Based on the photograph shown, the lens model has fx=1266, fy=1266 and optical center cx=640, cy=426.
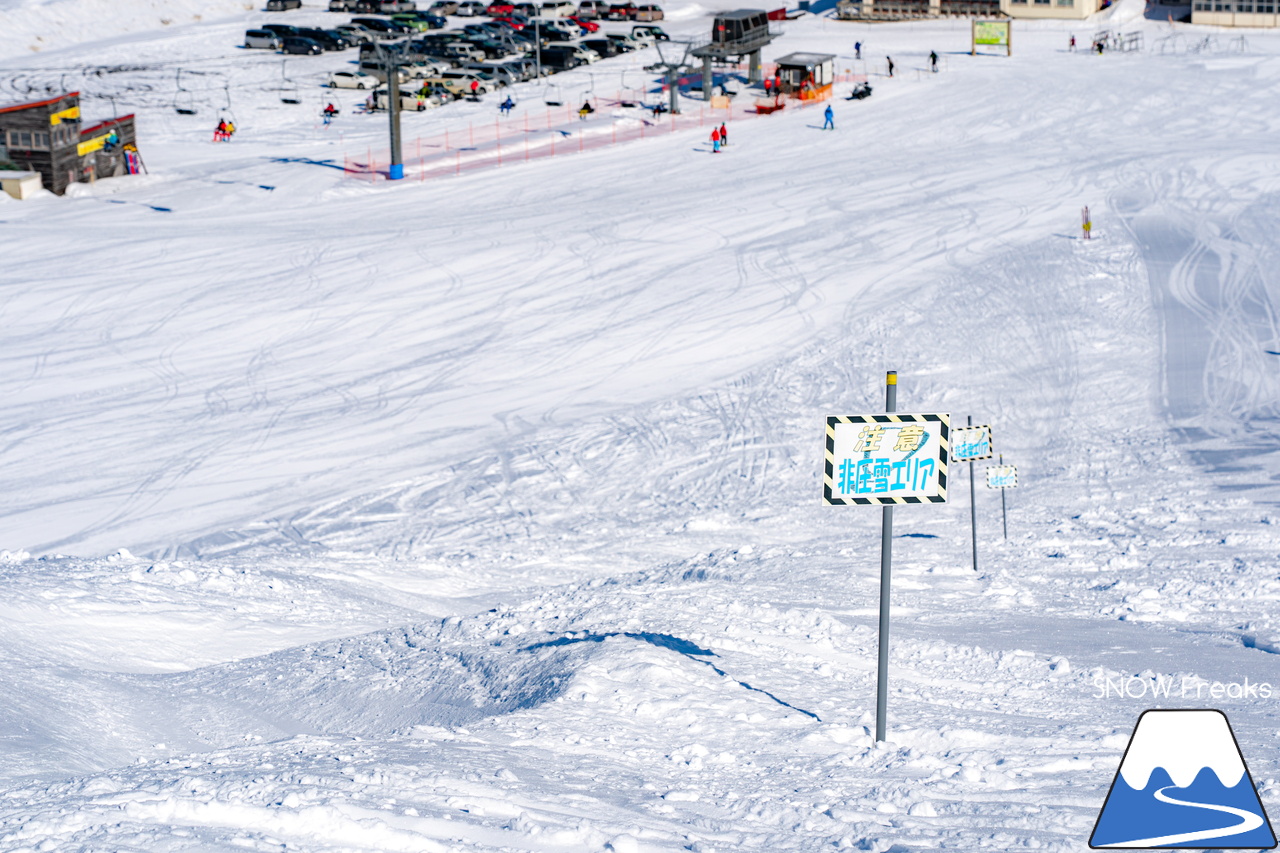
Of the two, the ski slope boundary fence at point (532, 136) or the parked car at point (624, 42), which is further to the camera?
the parked car at point (624, 42)

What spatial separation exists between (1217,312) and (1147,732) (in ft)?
77.4

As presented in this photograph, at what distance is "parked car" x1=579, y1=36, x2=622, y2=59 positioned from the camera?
59047 millimetres

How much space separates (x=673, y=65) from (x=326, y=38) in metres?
20.5

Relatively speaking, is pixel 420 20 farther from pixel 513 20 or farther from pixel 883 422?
pixel 883 422

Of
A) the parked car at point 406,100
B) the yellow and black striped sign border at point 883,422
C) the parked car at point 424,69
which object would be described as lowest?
the yellow and black striped sign border at point 883,422

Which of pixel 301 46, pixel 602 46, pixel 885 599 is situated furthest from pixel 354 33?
pixel 885 599

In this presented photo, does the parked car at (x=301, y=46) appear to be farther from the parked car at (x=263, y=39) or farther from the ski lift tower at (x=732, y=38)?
the ski lift tower at (x=732, y=38)

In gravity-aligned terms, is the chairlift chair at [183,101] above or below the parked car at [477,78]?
below

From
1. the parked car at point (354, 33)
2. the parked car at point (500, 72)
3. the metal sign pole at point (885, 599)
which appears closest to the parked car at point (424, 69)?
the parked car at point (500, 72)

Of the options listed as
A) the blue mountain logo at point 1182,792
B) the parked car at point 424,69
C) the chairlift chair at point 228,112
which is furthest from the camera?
the parked car at point 424,69

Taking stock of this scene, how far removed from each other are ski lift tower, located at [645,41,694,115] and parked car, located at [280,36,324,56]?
53.7 ft

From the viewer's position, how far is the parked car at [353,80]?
5350cm

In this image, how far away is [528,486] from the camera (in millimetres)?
19766

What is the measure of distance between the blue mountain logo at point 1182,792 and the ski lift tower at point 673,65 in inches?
1694
